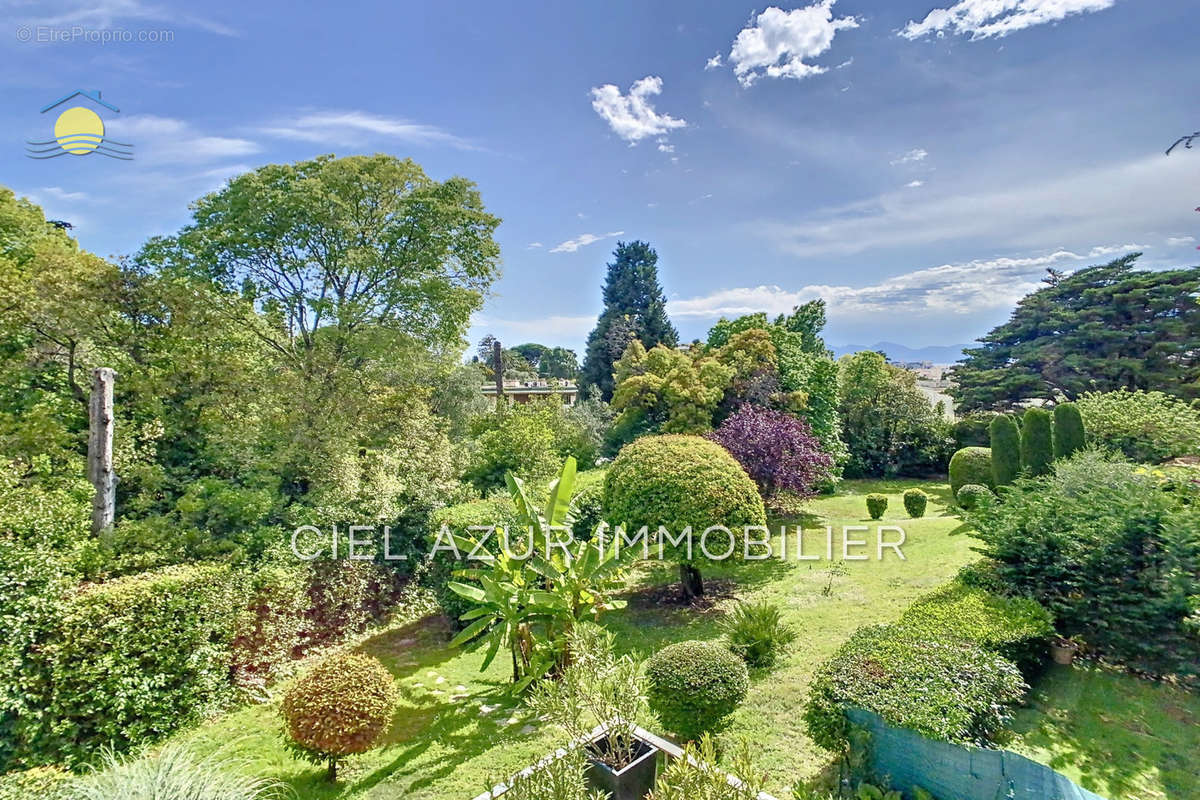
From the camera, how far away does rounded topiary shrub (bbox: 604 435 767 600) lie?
8492 mm

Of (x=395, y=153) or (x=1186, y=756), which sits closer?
(x=1186, y=756)

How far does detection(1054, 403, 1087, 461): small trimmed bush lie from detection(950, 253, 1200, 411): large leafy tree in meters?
10.8

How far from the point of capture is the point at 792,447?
42.3 ft

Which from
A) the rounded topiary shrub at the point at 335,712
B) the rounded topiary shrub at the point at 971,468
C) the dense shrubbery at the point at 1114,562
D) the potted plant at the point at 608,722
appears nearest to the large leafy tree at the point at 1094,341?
the rounded topiary shrub at the point at 971,468

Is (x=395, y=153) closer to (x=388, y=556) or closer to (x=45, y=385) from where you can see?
(x=45, y=385)

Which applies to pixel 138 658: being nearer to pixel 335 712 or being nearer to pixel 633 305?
pixel 335 712

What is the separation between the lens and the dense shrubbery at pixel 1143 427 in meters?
12.7

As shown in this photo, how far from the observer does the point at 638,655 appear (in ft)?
22.0

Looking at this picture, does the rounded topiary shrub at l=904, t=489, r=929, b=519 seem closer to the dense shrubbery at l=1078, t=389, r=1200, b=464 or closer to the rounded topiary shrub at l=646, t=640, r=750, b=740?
the dense shrubbery at l=1078, t=389, r=1200, b=464

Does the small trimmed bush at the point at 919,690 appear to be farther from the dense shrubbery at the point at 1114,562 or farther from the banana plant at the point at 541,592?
the banana plant at the point at 541,592

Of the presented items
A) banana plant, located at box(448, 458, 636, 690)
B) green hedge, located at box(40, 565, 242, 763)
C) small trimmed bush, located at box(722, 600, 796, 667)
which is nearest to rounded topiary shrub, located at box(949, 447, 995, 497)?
small trimmed bush, located at box(722, 600, 796, 667)

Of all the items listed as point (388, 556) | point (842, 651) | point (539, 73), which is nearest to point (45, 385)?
point (388, 556)

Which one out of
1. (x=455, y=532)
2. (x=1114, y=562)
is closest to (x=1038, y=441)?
(x=1114, y=562)

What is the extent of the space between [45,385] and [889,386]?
26761mm
